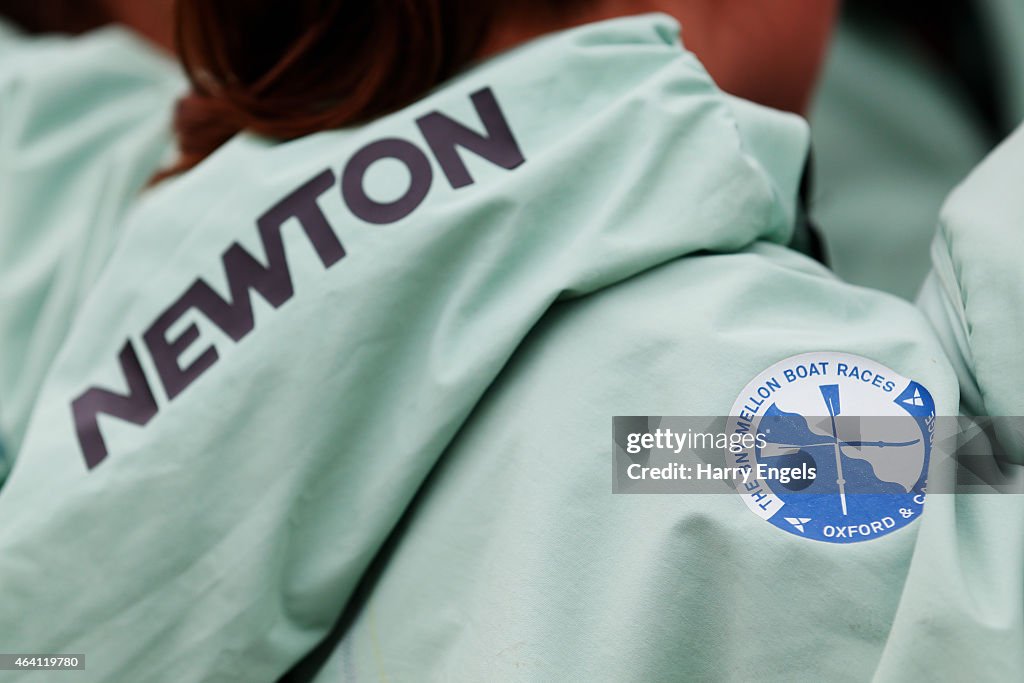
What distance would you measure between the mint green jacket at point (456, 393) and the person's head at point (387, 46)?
0.05 metres

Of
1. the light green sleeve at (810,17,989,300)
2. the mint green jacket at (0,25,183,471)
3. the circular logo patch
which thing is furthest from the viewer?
the light green sleeve at (810,17,989,300)

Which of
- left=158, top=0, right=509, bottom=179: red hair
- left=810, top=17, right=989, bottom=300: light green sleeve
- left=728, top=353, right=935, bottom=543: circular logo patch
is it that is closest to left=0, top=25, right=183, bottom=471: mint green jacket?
left=158, top=0, right=509, bottom=179: red hair

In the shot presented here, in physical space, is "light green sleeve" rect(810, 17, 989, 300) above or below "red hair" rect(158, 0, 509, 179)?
below

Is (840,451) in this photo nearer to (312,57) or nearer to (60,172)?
(312,57)

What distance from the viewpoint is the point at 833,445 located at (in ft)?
1.54

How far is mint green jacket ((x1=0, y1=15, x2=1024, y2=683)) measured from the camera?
475mm

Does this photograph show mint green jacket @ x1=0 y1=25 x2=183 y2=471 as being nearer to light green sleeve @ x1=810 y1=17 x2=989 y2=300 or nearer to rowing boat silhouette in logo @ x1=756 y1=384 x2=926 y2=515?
rowing boat silhouette in logo @ x1=756 y1=384 x2=926 y2=515

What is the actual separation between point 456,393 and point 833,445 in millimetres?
196

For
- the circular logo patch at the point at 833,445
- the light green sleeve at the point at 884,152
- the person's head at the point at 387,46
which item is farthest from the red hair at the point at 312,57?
the light green sleeve at the point at 884,152

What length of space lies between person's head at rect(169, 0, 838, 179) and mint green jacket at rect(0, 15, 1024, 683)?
0.05m

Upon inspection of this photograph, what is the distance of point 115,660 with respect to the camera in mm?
542

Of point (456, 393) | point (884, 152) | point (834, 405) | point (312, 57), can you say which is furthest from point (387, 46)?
point (884, 152)

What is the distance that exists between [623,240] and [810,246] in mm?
205

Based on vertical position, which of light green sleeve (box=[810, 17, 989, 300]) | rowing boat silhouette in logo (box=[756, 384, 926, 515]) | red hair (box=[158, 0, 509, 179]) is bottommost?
light green sleeve (box=[810, 17, 989, 300])
